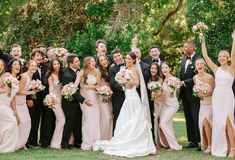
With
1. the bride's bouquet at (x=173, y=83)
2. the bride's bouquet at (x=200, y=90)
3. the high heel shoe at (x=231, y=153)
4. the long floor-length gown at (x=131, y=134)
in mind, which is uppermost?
the bride's bouquet at (x=173, y=83)

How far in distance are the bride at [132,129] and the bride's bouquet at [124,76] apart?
0.16 meters

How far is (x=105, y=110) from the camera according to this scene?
10.8 m

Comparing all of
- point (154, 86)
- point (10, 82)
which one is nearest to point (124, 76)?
point (154, 86)

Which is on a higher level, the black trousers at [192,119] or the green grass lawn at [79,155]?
the black trousers at [192,119]

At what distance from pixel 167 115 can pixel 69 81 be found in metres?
2.33

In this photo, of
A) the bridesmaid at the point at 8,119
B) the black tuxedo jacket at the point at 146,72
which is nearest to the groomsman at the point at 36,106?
the bridesmaid at the point at 8,119

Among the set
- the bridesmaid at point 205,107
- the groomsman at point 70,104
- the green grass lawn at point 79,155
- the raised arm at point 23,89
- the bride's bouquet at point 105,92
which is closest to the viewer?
the green grass lawn at point 79,155

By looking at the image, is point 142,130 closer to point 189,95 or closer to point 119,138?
point 119,138

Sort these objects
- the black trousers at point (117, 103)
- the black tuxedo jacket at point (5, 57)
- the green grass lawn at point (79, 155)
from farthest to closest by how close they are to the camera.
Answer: the black tuxedo jacket at point (5, 57) < the black trousers at point (117, 103) < the green grass lawn at point (79, 155)

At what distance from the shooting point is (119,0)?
20.0 m

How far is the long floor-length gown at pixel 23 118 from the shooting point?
1023 cm

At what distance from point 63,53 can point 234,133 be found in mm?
4286

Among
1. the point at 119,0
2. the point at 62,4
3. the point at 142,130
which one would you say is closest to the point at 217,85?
the point at 142,130

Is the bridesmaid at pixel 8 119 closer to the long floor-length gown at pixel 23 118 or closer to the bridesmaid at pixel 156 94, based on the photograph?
the long floor-length gown at pixel 23 118
